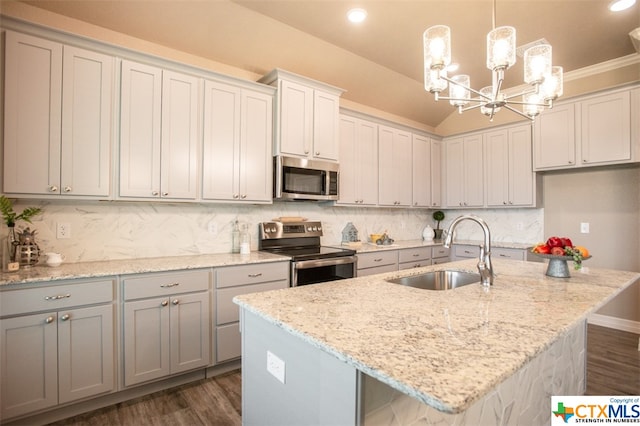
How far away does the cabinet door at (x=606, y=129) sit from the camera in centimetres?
340

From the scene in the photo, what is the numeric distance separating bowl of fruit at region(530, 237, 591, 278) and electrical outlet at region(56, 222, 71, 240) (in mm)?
3306

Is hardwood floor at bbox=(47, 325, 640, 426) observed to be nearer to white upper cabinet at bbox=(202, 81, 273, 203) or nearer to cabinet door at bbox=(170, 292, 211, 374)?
cabinet door at bbox=(170, 292, 211, 374)

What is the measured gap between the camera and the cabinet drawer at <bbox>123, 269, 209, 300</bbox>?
218 cm

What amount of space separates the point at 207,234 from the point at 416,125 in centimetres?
372

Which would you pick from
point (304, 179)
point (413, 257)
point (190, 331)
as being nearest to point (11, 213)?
point (190, 331)

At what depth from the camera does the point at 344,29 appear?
3119 mm

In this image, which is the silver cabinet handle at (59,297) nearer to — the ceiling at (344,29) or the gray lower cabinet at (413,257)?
the ceiling at (344,29)

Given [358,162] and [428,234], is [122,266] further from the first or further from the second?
[428,234]

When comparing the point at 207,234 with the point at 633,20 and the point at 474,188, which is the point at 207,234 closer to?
the point at 474,188

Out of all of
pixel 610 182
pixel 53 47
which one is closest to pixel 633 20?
pixel 610 182

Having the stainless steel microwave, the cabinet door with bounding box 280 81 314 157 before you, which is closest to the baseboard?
the stainless steel microwave

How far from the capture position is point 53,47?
7.08ft

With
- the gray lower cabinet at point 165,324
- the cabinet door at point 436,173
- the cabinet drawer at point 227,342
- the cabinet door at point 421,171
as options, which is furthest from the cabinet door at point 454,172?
the gray lower cabinet at point 165,324

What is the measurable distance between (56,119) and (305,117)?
2.04 metres
